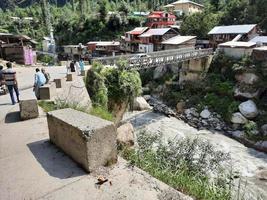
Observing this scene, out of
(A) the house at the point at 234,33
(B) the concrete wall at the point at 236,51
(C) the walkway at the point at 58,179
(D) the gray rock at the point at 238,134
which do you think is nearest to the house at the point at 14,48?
(D) the gray rock at the point at 238,134

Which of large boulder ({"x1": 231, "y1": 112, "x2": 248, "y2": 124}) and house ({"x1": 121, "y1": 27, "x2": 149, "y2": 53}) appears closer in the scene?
large boulder ({"x1": 231, "y1": 112, "x2": 248, "y2": 124})

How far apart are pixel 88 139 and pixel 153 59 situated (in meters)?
18.7

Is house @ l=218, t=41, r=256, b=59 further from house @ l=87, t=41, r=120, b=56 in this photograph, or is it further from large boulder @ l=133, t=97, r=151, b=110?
house @ l=87, t=41, r=120, b=56

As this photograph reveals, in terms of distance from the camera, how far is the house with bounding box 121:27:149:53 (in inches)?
1663

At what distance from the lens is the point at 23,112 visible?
7.04m

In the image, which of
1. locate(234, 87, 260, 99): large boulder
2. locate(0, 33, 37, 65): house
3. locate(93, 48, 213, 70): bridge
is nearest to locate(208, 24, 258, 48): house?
locate(93, 48, 213, 70): bridge

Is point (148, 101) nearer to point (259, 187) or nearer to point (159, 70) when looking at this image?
point (159, 70)

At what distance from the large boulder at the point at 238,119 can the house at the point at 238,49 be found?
8.04m

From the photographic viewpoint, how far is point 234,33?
31.5 metres

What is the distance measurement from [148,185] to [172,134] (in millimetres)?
17360

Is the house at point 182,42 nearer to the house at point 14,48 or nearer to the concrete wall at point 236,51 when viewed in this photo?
the concrete wall at point 236,51

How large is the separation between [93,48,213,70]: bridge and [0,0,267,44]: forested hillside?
32.5 ft

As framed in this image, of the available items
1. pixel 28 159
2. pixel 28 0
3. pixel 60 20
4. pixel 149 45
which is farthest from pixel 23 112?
pixel 28 0

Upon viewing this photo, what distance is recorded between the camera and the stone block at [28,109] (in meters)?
6.98
